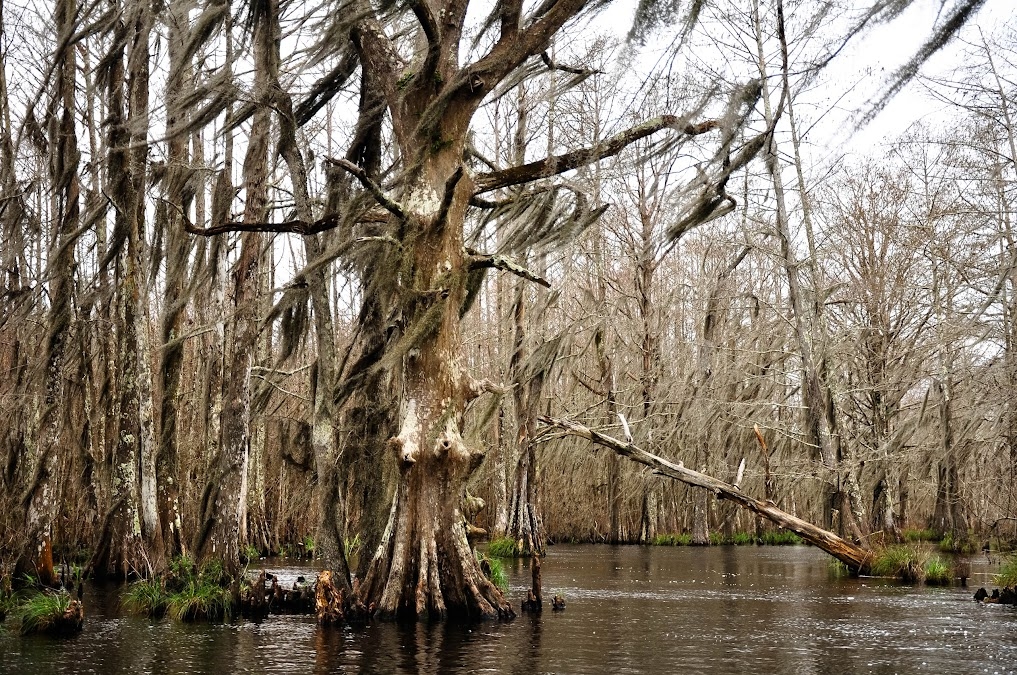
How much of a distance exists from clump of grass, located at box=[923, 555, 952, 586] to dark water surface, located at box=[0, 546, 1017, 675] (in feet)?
4.02

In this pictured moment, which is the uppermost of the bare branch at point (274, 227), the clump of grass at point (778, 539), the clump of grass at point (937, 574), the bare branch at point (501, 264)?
the bare branch at point (274, 227)

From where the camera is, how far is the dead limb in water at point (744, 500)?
16312 millimetres

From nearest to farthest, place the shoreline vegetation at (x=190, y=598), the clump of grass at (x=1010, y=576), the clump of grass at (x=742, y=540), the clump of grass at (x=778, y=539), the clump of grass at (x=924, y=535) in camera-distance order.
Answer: the shoreline vegetation at (x=190, y=598)
the clump of grass at (x=1010, y=576)
the clump of grass at (x=924, y=535)
the clump of grass at (x=742, y=540)
the clump of grass at (x=778, y=539)

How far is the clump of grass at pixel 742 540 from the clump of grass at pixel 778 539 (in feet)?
1.18

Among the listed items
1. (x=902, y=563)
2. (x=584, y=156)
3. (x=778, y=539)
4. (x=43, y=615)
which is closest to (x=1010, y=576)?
(x=902, y=563)

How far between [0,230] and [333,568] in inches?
255

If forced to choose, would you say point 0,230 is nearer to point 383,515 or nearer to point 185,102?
point 185,102

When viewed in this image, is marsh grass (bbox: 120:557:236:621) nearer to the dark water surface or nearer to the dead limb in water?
the dark water surface

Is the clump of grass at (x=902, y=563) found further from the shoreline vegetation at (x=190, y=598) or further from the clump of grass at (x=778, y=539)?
the clump of grass at (x=778, y=539)

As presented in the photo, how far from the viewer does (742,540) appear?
31.7 m

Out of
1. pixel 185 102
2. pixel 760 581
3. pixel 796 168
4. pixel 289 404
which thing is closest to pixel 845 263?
pixel 796 168

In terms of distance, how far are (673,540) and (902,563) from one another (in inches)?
552

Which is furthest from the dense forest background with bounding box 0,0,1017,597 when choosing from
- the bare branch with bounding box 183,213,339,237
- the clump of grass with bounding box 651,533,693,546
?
the clump of grass with bounding box 651,533,693,546

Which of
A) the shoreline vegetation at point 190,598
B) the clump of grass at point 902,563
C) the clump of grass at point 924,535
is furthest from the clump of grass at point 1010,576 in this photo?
the clump of grass at point 924,535
